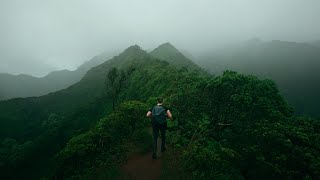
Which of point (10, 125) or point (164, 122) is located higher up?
point (164, 122)

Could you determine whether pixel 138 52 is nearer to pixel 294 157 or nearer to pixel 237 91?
pixel 237 91

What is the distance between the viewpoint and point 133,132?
19.2 m

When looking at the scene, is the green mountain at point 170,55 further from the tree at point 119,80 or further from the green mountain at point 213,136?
the green mountain at point 213,136

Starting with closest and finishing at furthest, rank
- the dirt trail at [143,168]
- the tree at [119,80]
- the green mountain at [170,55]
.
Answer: the dirt trail at [143,168] → the tree at [119,80] → the green mountain at [170,55]

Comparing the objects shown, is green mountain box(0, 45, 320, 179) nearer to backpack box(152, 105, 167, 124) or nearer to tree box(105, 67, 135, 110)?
backpack box(152, 105, 167, 124)

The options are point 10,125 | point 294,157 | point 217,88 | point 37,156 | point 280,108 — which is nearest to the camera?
point 294,157

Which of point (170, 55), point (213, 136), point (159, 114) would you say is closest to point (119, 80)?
point (213, 136)

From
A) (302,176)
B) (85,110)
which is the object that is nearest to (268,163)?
(302,176)

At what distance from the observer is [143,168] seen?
1387cm

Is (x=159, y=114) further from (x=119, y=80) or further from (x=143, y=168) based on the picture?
(x=119, y=80)

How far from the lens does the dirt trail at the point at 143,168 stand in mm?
13220

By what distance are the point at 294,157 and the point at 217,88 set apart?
1155 centimetres

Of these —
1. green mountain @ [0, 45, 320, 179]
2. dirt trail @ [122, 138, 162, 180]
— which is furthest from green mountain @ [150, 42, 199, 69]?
dirt trail @ [122, 138, 162, 180]

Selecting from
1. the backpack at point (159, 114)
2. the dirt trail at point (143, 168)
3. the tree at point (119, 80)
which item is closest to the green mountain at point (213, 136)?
the dirt trail at point (143, 168)
